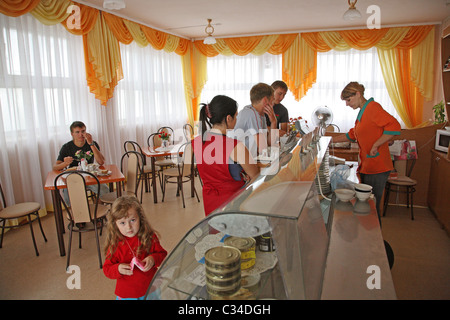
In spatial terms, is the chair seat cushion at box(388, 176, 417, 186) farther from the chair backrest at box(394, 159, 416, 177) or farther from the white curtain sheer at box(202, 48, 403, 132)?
the white curtain sheer at box(202, 48, 403, 132)

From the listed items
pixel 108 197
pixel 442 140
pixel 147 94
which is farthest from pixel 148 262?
pixel 147 94

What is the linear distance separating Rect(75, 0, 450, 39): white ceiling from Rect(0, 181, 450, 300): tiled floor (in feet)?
10.4

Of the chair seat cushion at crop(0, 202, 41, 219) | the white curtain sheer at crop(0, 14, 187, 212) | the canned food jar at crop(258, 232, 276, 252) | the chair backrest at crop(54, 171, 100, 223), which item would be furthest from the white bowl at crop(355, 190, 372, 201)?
the white curtain sheer at crop(0, 14, 187, 212)

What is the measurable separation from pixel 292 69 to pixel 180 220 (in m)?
4.53

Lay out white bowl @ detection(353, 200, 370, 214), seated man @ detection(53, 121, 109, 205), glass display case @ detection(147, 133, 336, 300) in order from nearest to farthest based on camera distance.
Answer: glass display case @ detection(147, 133, 336, 300) → white bowl @ detection(353, 200, 370, 214) → seated man @ detection(53, 121, 109, 205)

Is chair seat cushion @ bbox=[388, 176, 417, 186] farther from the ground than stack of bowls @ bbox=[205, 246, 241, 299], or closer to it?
closer to it

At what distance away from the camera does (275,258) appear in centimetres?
124

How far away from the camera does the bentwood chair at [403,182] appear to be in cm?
402

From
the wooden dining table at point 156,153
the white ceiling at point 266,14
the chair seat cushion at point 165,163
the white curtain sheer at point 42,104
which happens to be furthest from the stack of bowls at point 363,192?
the white curtain sheer at point 42,104

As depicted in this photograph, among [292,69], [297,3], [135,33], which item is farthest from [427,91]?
[135,33]

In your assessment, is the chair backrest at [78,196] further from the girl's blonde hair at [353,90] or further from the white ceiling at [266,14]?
the white ceiling at [266,14]

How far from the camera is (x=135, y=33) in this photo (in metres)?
5.68

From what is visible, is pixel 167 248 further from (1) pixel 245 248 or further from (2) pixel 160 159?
(2) pixel 160 159

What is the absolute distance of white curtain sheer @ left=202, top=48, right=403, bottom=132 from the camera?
657 cm
